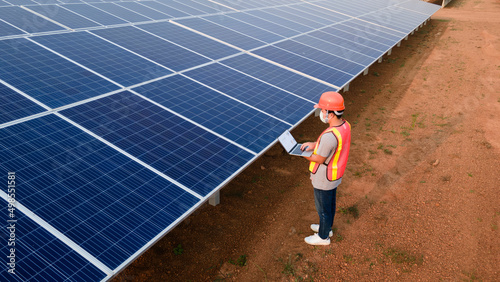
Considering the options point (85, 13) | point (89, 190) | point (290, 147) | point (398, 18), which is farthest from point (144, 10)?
point (398, 18)

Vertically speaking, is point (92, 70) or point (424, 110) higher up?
point (92, 70)

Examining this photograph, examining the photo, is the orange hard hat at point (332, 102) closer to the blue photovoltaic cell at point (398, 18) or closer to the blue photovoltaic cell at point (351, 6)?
the blue photovoltaic cell at point (398, 18)

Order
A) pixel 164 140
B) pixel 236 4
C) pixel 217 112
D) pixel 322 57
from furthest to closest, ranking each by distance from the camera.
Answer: pixel 236 4, pixel 322 57, pixel 217 112, pixel 164 140

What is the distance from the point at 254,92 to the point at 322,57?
521cm

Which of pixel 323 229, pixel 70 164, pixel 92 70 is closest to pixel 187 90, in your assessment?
pixel 92 70

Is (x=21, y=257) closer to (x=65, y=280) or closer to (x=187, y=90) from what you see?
(x=65, y=280)

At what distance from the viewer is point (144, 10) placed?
14.9 metres

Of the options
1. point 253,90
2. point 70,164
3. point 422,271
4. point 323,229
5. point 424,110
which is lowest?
point 424,110

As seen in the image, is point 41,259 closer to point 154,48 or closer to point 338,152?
point 338,152

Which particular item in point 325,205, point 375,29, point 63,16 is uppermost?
point 63,16

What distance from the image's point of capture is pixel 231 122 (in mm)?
8164

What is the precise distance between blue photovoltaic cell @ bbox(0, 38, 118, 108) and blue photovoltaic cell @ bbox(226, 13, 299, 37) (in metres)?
9.45

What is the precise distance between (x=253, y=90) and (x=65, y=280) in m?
6.82

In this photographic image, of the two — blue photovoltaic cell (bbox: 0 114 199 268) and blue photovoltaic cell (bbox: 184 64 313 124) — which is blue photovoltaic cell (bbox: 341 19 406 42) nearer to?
blue photovoltaic cell (bbox: 184 64 313 124)
